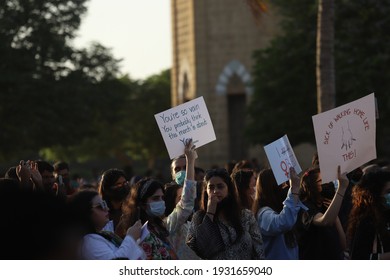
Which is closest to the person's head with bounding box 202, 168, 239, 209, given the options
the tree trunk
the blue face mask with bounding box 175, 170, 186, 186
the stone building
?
the blue face mask with bounding box 175, 170, 186, 186

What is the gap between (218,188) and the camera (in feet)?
25.8

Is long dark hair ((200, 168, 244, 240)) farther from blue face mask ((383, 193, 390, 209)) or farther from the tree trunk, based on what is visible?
the tree trunk

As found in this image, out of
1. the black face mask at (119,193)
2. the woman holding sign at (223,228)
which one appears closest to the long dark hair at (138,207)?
the woman holding sign at (223,228)

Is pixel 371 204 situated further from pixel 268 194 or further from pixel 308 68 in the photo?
pixel 308 68

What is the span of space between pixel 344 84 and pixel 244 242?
89.2 ft

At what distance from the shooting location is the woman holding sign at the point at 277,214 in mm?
8250

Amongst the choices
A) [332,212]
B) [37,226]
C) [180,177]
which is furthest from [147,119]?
[37,226]

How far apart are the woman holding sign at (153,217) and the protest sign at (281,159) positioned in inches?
46.3

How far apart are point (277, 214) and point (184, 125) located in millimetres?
2461
